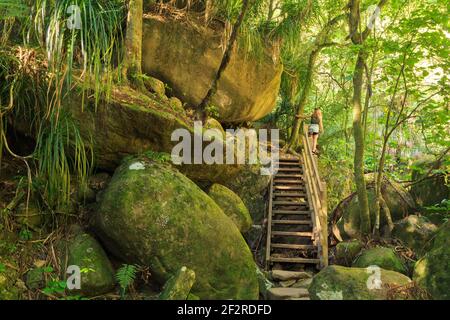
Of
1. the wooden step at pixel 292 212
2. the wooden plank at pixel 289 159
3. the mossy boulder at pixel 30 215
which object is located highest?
the wooden plank at pixel 289 159

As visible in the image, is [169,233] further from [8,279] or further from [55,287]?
[8,279]

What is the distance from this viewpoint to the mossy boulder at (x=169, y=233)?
4426 mm

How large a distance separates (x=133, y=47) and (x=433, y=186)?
5913 mm

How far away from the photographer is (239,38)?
8.41 meters

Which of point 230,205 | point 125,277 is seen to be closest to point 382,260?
point 230,205

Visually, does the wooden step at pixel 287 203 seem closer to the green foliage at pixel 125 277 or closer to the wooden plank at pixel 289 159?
the wooden plank at pixel 289 159

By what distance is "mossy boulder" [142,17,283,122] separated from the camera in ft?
25.2

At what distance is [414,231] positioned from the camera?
6586mm

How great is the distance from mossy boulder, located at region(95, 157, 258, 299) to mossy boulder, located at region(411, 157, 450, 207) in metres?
4.14

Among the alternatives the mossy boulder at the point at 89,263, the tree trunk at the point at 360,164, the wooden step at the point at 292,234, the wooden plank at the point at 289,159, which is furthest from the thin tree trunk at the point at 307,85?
the mossy boulder at the point at 89,263

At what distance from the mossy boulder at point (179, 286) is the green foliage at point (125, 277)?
1.50 feet

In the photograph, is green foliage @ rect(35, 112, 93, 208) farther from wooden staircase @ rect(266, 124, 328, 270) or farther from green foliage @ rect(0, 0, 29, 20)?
wooden staircase @ rect(266, 124, 328, 270)
